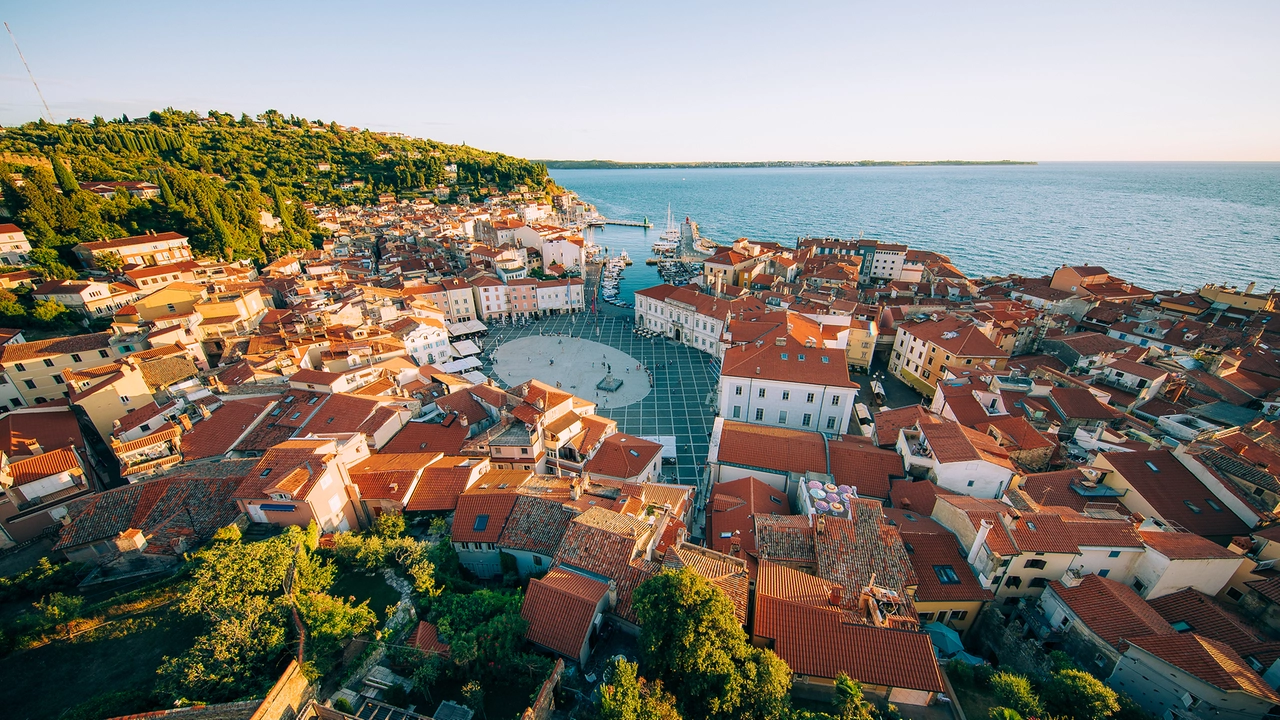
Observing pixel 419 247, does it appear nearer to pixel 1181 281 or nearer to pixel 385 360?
pixel 385 360

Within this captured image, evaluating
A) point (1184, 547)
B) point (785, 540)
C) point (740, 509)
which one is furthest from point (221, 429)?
point (1184, 547)

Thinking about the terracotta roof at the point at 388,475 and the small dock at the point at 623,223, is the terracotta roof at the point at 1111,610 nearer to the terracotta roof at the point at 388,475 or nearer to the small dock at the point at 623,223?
the terracotta roof at the point at 388,475

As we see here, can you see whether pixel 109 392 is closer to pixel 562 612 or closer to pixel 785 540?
pixel 562 612

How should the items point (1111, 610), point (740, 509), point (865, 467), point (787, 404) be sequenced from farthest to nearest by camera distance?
point (787, 404) < point (865, 467) < point (740, 509) < point (1111, 610)

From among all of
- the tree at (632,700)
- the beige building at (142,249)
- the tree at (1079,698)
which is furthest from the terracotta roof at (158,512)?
the beige building at (142,249)

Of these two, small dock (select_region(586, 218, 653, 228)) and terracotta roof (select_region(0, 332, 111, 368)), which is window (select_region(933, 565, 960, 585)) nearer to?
terracotta roof (select_region(0, 332, 111, 368))

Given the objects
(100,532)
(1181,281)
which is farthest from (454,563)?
(1181,281)
